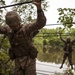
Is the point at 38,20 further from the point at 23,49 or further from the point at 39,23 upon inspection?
the point at 23,49

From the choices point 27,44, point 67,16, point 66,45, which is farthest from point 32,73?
point 66,45

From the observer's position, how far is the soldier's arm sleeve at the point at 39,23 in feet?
9.89

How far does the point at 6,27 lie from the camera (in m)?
3.37

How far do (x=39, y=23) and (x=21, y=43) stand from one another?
315 mm

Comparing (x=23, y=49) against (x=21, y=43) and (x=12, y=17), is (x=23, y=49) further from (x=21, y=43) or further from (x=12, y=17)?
(x=12, y=17)

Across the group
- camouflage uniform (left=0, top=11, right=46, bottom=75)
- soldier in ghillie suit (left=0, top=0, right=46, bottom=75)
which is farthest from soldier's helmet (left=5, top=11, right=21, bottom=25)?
camouflage uniform (left=0, top=11, right=46, bottom=75)

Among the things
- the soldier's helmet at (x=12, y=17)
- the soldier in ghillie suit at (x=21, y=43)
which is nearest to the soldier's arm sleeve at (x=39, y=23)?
the soldier in ghillie suit at (x=21, y=43)

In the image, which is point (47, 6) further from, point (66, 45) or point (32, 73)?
point (32, 73)

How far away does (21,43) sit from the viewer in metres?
3.26

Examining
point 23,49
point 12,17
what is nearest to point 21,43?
point 23,49

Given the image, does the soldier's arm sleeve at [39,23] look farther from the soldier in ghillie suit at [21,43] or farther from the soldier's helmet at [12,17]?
the soldier's helmet at [12,17]

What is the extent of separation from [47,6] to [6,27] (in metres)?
6.59

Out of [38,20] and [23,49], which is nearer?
[38,20]

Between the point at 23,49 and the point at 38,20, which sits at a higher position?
the point at 38,20
